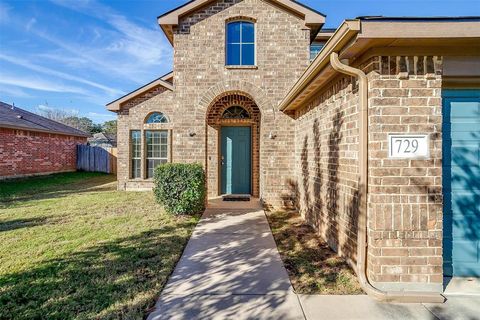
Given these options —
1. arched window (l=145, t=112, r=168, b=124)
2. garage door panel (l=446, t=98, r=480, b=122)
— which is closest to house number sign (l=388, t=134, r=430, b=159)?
garage door panel (l=446, t=98, r=480, b=122)

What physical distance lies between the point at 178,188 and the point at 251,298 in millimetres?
4006

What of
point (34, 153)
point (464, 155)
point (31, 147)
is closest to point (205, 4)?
point (464, 155)

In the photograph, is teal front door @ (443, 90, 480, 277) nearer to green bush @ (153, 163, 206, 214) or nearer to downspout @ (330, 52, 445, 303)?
downspout @ (330, 52, 445, 303)

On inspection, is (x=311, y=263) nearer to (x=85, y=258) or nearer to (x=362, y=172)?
(x=362, y=172)

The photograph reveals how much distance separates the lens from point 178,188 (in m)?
6.61

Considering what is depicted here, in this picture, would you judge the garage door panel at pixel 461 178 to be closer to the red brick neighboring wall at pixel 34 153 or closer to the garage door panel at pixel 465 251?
the garage door panel at pixel 465 251

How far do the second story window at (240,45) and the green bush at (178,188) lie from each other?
149 inches

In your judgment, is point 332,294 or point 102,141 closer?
point 332,294

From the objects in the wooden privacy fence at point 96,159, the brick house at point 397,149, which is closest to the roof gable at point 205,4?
the brick house at point 397,149

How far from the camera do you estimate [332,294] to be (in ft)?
10.4

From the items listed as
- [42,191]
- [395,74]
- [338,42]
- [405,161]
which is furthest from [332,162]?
[42,191]

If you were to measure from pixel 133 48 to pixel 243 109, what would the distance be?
9944 mm

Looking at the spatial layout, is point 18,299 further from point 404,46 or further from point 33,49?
point 33,49

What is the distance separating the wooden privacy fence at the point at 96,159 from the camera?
18.7 m
